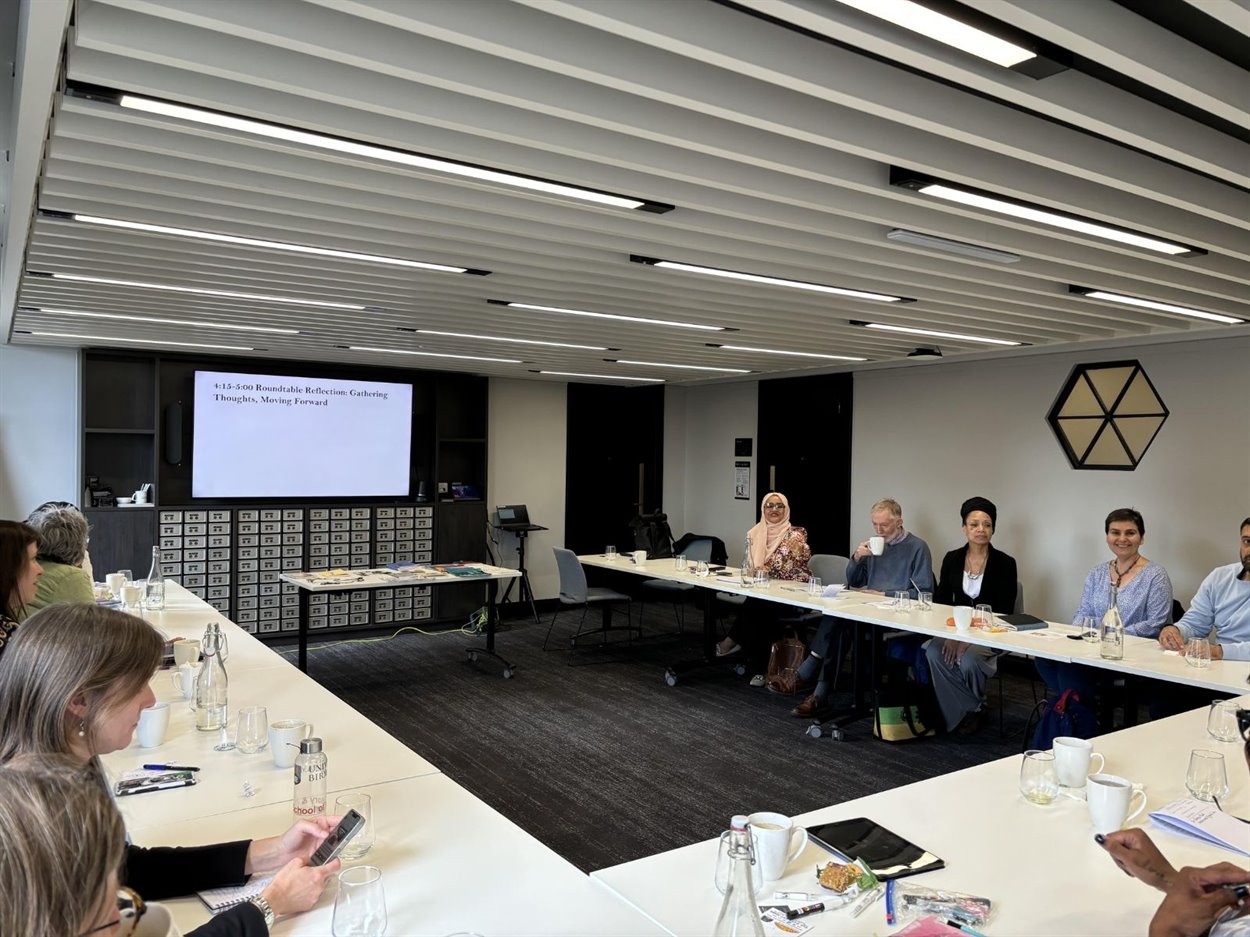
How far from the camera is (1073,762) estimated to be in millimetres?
2123

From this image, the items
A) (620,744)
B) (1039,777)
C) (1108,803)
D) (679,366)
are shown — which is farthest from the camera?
(679,366)

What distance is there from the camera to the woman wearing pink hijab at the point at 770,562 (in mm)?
6215

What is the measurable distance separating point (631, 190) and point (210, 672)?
1958 mm

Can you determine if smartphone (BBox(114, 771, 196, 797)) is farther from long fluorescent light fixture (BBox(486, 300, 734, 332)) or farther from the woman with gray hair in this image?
long fluorescent light fixture (BBox(486, 300, 734, 332))

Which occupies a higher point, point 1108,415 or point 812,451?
point 1108,415

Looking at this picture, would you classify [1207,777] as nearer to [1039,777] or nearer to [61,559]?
[1039,777]

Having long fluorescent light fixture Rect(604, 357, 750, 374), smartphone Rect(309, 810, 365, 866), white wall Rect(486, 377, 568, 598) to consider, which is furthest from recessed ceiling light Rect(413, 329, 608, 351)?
smartphone Rect(309, 810, 365, 866)

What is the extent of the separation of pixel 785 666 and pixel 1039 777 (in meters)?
4.10

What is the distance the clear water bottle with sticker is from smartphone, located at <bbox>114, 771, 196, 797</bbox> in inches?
16.1

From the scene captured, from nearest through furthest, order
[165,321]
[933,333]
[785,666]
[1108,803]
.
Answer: [1108,803], [165,321], [933,333], [785,666]

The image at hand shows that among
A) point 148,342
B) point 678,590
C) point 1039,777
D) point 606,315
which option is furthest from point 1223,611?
point 148,342

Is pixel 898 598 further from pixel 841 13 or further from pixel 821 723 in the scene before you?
pixel 841 13

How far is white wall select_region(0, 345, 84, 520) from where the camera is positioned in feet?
22.8

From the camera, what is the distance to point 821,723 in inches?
205
